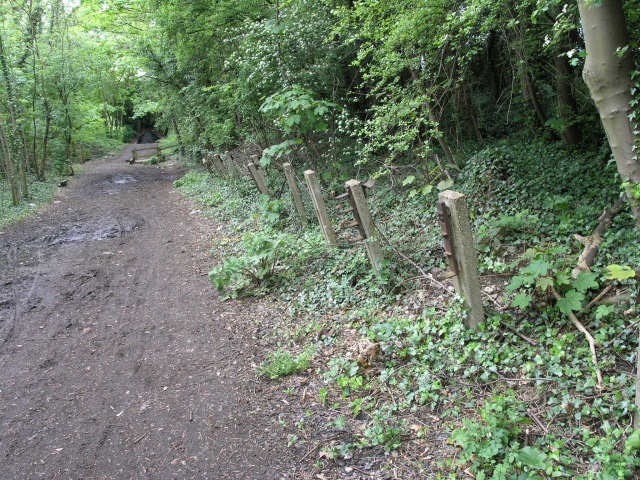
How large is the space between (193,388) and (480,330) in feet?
9.28

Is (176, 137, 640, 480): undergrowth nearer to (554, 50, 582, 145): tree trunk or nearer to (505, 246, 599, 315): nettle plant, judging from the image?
(505, 246, 599, 315): nettle plant

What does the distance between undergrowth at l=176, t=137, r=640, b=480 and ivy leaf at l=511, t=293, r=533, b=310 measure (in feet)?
0.04

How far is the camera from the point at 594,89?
350 centimetres

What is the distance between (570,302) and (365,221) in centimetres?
236

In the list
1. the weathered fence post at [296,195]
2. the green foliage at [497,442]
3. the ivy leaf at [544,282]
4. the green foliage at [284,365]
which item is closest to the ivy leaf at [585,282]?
the ivy leaf at [544,282]

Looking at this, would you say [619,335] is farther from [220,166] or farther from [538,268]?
[220,166]

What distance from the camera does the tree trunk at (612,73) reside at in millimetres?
3223

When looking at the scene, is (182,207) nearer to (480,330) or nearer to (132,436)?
(132,436)

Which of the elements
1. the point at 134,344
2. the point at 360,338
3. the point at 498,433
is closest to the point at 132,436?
the point at 134,344

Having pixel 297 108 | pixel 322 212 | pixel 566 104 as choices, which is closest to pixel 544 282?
pixel 322 212

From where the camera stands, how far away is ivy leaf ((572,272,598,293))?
3.62 meters

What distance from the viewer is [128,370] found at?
4.84 m

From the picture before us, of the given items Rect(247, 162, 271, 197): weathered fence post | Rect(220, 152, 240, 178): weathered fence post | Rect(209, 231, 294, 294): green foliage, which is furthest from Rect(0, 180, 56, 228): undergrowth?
Rect(209, 231, 294, 294): green foliage

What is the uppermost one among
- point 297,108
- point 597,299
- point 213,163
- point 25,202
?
point 25,202
